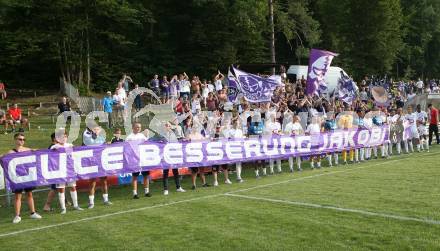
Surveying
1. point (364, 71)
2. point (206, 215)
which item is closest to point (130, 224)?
point (206, 215)

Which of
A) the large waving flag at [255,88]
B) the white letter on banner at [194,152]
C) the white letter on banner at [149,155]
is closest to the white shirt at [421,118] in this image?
the large waving flag at [255,88]

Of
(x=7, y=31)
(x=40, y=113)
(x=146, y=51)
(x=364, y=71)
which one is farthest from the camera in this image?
(x=364, y=71)

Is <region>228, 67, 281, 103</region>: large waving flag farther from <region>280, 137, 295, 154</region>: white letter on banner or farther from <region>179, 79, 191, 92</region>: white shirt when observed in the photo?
<region>179, 79, 191, 92</region>: white shirt

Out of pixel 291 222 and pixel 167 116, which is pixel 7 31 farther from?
pixel 291 222

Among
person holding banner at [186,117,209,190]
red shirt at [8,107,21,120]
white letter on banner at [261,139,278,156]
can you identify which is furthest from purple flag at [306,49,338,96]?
red shirt at [8,107,21,120]

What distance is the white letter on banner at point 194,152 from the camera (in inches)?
560

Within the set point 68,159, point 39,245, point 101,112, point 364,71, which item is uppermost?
point 364,71

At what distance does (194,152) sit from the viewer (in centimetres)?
1434

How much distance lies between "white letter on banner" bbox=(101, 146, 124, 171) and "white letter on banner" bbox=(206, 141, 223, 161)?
281 centimetres

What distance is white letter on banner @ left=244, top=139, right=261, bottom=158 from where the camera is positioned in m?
15.7

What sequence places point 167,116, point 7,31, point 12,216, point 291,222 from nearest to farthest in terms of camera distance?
point 291,222 → point 12,216 → point 167,116 → point 7,31

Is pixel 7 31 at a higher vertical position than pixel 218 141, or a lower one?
higher

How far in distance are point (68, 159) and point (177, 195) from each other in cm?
290

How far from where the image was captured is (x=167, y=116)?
21.7m
